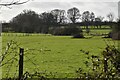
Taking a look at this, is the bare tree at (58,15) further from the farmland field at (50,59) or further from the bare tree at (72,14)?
the farmland field at (50,59)

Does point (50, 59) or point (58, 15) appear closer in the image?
point (50, 59)

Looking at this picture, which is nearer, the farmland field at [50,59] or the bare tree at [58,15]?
Answer: the farmland field at [50,59]

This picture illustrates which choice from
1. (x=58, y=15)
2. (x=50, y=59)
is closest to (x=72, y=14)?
(x=58, y=15)

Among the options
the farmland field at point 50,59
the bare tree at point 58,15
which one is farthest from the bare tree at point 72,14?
the farmland field at point 50,59

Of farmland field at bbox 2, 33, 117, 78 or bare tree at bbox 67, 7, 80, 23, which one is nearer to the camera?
farmland field at bbox 2, 33, 117, 78

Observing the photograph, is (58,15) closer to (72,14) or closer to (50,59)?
(72,14)

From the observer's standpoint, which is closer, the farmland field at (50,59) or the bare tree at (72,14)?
the farmland field at (50,59)

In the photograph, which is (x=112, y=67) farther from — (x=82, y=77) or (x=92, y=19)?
(x=92, y=19)

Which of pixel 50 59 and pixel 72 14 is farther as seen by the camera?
pixel 72 14

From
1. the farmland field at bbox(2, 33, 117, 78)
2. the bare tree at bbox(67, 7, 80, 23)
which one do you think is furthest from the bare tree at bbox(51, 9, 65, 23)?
the farmland field at bbox(2, 33, 117, 78)

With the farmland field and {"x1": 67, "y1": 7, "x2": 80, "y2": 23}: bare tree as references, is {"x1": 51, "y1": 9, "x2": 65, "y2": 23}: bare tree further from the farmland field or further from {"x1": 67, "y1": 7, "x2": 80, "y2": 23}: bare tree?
the farmland field

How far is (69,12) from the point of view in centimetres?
9775

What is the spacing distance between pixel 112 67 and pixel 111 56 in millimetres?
254

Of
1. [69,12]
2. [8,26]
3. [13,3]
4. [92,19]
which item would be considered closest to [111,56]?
[8,26]
